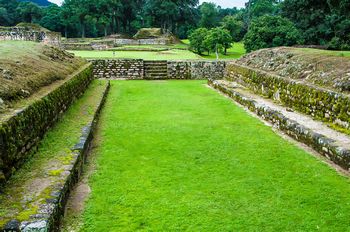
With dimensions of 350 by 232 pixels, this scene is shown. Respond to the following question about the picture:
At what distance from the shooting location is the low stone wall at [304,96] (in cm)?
707

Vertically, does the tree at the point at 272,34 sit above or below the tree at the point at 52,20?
below

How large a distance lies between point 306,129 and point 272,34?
2103cm

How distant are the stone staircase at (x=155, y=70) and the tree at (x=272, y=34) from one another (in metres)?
10.5

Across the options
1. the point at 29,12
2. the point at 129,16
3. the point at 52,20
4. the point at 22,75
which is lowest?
the point at 22,75

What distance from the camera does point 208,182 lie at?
494cm

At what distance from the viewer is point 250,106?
33.4 ft

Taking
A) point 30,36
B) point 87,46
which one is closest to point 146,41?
point 87,46

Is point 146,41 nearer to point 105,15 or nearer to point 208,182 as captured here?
point 105,15

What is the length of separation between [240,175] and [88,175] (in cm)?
221

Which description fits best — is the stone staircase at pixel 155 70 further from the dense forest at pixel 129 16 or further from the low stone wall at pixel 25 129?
the dense forest at pixel 129 16

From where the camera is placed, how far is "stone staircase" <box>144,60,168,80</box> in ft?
62.2

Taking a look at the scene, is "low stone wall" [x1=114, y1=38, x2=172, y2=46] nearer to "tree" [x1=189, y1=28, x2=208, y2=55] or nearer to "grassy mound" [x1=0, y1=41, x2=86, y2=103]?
"tree" [x1=189, y1=28, x2=208, y2=55]

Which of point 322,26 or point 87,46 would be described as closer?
point 322,26

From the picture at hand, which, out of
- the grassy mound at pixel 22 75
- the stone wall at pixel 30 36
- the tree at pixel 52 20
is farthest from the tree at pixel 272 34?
the tree at pixel 52 20
